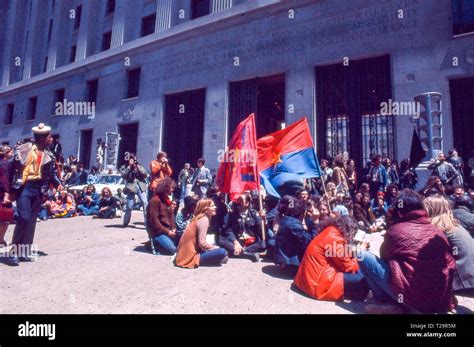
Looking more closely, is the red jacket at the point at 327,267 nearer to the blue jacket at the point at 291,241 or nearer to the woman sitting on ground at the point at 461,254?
the blue jacket at the point at 291,241

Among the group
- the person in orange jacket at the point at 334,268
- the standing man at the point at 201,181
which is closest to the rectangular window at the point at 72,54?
the standing man at the point at 201,181

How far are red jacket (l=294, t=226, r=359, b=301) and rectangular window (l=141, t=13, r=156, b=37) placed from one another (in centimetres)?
1967

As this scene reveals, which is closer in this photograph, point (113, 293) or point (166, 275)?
point (113, 293)

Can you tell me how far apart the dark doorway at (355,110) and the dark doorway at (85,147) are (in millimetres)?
16510

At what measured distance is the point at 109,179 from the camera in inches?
561

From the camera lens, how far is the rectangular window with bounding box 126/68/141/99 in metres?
19.5

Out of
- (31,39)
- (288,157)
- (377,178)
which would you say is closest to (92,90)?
(31,39)

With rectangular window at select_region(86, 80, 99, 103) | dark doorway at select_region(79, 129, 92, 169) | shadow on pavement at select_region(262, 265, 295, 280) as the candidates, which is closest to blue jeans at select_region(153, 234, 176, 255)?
shadow on pavement at select_region(262, 265, 295, 280)

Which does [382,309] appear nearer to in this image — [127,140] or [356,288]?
[356,288]

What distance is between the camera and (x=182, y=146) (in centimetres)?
1689

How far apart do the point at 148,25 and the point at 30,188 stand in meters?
18.0
